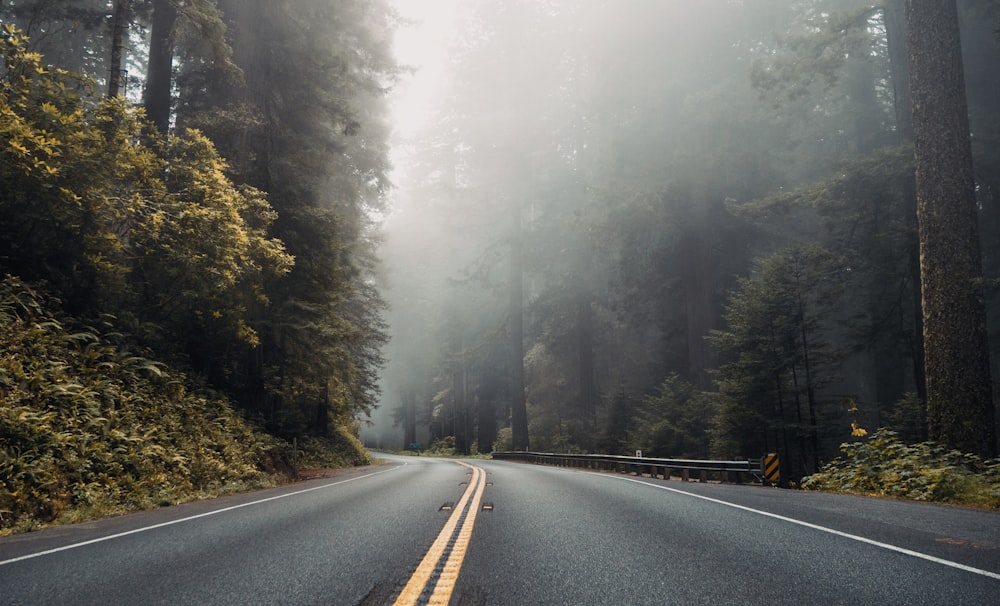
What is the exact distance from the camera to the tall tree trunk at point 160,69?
1827 cm

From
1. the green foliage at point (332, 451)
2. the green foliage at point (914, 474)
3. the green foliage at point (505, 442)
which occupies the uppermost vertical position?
the green foliage at point (914, 474)

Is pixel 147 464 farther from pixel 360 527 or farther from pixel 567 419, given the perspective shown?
pixel 567 419

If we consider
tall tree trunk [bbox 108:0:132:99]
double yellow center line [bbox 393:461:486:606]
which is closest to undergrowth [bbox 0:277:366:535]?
tall tree trunk [bbox 108:0:132:99]

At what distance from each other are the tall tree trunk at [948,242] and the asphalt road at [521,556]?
312 centimetres

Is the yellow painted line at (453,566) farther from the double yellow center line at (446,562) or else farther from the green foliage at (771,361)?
the green foliage at (771,361)

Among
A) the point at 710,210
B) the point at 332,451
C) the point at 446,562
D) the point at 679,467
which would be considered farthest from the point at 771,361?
the point at 332,451

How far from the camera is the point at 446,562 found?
4996 millimetres

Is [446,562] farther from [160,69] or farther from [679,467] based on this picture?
[160,69]

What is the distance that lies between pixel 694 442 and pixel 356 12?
63.0ft

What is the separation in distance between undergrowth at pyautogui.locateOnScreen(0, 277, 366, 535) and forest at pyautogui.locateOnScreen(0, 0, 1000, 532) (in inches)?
2.5

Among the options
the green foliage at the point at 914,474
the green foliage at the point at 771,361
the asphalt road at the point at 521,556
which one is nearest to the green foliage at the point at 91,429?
the asphalt road at the point at 521,556

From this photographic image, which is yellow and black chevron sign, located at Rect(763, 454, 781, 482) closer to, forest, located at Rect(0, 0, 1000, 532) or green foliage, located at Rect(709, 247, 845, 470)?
forest, located at Rect(0, 0, 1000, 532)

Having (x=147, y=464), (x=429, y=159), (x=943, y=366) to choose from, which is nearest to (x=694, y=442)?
(x=943, y=366)

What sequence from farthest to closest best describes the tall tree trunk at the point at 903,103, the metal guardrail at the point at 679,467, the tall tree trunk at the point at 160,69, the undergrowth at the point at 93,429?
the tall tree trunk at the point at 903,103 → the tall tree trunk at the point at 160,69 → the metal guardrail at the point at 679,467 → the undergrowth at the point at 93,429
